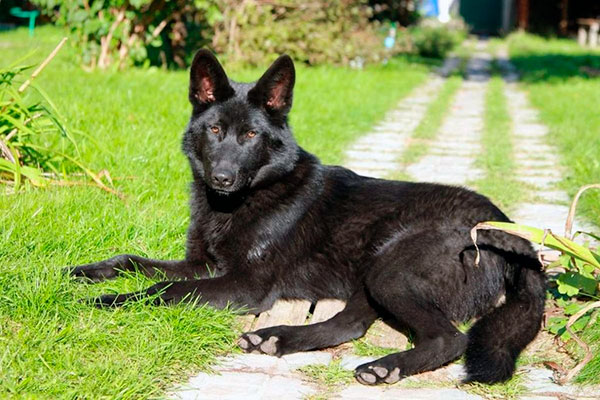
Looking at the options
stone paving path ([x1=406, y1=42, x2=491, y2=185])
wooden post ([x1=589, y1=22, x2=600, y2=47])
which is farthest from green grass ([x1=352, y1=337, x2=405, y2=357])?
wooden post ([x1=589, y1=22, x2=600, y2=47])

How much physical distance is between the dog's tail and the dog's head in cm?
115

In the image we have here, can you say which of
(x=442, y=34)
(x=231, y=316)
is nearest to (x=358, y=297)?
(x=231, y=316)

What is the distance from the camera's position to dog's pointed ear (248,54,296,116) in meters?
3.56

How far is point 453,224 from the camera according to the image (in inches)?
130

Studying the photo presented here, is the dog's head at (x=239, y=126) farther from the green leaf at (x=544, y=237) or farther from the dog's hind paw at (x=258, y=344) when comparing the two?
the green leaf at (x=544, y=237)

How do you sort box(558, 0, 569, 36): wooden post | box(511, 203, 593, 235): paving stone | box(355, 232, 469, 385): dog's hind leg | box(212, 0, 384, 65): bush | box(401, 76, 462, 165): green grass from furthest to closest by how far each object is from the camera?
box(558, 0, 569, 36): wooden post → box(212, 0, 384, 65): bush → box(401, 76, 462, 165): green grass → box(511, 203, 593, 235): paving stone → box(355, 232, 469, 385): dog's hind leg

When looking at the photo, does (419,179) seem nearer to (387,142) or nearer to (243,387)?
(387,142)

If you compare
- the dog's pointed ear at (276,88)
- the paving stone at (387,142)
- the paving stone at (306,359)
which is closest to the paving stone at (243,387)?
the paving stone at (306,359)

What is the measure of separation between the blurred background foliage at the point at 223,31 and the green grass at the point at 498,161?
3.76 meters

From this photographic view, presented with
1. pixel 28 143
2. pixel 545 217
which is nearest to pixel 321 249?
pixel 545 217

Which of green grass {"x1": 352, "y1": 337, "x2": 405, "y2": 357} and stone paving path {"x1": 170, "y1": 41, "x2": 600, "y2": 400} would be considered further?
green grass {"x1": 352, "y1": 337, "x2": 405, "y2": 357}

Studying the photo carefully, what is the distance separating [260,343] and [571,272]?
4.49 feet

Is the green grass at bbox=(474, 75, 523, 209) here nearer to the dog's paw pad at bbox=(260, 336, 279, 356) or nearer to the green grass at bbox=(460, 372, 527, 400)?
the green grass at bbox=(460, 372, 527, 400)

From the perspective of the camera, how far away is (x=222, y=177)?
3385mm
